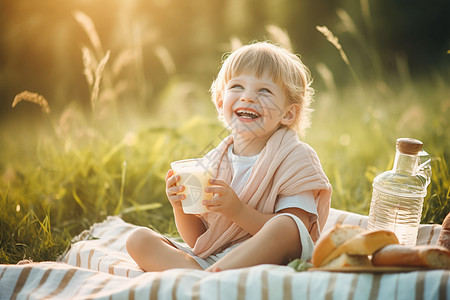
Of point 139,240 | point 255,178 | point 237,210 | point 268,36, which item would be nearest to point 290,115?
point 255,178

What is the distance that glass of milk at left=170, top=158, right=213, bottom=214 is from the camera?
2.06m

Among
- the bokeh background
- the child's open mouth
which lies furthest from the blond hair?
the bokeh background

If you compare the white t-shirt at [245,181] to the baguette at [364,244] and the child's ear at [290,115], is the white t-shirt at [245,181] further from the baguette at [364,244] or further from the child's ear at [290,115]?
the baguette at [364,244]

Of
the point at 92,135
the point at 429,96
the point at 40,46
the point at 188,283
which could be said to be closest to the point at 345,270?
the point at 188,283

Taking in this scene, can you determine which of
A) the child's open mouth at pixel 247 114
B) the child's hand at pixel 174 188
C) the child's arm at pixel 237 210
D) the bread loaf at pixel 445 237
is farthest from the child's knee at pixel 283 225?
the bread loaf at pixel 445 237

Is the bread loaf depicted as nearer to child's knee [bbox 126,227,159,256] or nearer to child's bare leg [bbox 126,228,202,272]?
child's bare leg [bbox 126,228,202,272]

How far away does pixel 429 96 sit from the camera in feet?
17.8

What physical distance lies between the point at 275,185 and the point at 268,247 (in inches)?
14.9

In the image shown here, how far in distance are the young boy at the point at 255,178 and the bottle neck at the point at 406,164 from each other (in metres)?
0.45

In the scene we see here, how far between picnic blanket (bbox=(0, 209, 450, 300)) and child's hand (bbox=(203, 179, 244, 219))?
352mm

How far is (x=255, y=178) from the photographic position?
224 cm

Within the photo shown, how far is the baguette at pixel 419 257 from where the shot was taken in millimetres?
1620

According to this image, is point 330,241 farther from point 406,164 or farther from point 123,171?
point 123,171

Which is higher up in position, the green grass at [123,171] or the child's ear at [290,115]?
the child's ear at [290,115]
